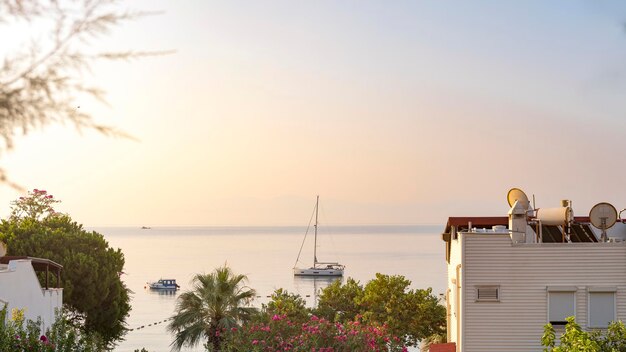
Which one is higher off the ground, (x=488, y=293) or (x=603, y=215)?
(x=603, y=215)

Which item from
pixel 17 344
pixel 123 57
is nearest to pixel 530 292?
pixel 17 344

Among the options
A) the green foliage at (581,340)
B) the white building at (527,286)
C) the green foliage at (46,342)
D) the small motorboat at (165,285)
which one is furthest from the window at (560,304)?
the small motorboat at (165,285)

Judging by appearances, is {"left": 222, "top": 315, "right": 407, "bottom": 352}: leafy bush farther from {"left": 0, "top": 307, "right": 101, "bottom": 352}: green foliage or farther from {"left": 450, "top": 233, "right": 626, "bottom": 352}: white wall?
{"left": 0, "top": 307, "right": 101, "bottom": 352}: green foliage

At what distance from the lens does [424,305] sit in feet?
152

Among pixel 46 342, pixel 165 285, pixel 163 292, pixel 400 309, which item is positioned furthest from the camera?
pixel 165 285

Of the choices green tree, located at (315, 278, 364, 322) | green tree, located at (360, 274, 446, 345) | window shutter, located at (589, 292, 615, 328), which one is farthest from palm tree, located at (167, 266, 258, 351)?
window shutter, located at (589, 292, 615, 328)

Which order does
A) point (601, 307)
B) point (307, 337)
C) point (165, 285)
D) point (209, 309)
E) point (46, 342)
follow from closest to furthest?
point (46, 342) < point (307, 337) < point (601, 307) < point (209, 309) < point (165, 285)

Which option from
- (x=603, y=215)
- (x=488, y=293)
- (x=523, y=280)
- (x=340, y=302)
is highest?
(x=603, y=215)

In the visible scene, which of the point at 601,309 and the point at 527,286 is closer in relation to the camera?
the point at 601,309

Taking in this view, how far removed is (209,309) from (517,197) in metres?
17.1

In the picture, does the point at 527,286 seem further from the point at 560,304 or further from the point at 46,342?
the point at 46,342

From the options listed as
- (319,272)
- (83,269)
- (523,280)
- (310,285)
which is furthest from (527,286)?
(319,272)

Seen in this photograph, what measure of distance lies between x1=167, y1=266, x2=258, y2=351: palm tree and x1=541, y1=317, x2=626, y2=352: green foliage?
20.3 meters

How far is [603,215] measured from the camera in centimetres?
3506
